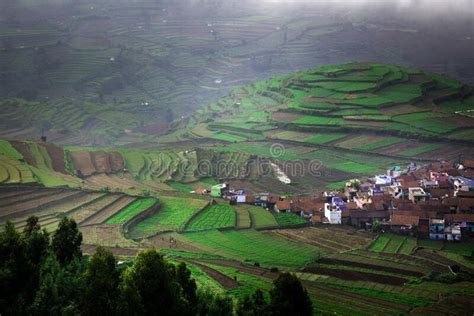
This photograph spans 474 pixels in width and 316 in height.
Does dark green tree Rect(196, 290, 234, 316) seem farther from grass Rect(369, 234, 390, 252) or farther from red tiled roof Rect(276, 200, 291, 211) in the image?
red tiled roof Rect(276, 200, 291, 211)

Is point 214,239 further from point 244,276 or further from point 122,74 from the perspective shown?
point 122,74

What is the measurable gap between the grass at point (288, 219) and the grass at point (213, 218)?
272cm

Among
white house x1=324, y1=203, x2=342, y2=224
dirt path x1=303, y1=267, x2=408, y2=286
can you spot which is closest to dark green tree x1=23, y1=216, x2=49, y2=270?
dirt path x1=303, y1=267, x2=408, y2=286

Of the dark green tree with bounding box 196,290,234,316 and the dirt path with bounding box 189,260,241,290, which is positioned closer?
the dark green tree with bounding box 196,290,234,316

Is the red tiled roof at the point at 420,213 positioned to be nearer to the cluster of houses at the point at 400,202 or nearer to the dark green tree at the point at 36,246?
the cluster of houses at the point at 400,202

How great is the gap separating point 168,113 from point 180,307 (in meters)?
59.6

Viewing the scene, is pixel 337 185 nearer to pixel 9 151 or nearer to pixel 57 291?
pixel 9 151

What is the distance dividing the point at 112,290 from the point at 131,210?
17.3 metres

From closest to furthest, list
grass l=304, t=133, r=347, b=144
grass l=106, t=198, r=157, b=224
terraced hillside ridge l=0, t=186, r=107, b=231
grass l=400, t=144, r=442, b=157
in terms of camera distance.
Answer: terraced hillside ridge l=0, t=186, r=107, b=231, grass l=106, t=198, r=157, b=224, grass l=400, t=144, r=442, b=157, grass l=304, t=133, r=347, b=144

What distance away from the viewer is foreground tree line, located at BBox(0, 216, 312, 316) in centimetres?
1727

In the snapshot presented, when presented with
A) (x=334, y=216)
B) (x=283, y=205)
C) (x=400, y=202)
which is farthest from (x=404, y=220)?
(x=283, y=205)

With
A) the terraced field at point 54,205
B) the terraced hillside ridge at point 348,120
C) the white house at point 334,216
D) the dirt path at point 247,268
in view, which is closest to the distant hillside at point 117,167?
the terraced field at point 54,205

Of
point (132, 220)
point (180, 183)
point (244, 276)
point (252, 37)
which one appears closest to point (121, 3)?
point (252, 37)

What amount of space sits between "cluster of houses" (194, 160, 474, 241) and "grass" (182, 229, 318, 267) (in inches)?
201
